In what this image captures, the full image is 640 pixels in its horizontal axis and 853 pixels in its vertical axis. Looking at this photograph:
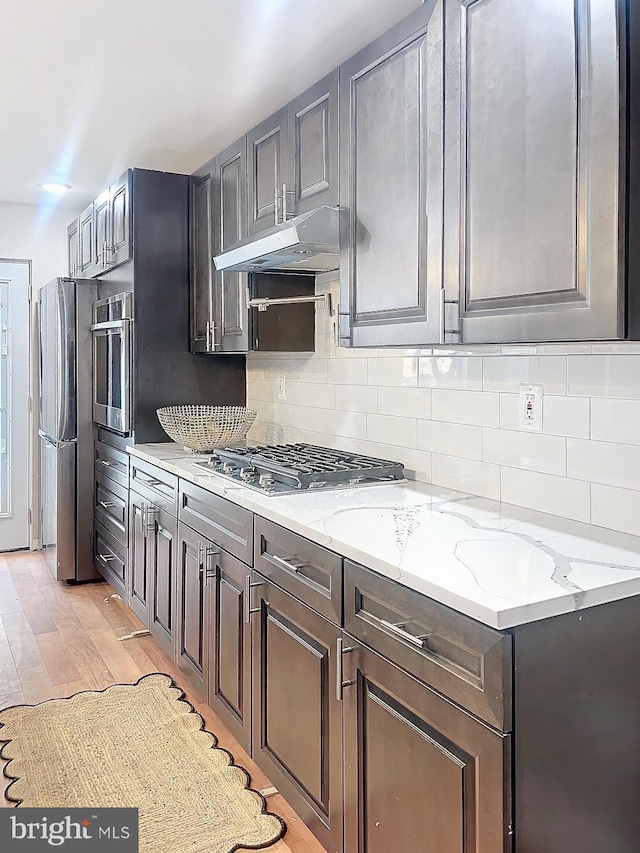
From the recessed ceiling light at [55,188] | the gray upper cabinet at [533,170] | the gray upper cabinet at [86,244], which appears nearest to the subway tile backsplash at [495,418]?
the gray upper cabinet at [533,170]

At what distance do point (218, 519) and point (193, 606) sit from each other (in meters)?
0.48

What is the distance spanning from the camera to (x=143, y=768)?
2.37 m

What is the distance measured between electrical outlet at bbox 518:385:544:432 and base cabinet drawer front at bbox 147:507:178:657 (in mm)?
1530

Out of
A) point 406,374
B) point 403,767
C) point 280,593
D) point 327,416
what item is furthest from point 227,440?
point 403,767

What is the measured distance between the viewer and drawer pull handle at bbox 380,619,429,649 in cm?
142

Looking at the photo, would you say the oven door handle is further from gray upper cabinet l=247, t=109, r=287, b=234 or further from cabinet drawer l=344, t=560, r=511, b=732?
cabinet drawer l=344, t=560, r=511, b=732

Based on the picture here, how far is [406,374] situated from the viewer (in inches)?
104

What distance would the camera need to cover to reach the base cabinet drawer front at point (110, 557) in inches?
151

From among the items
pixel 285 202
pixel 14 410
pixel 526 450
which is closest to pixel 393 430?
pixel 526 450

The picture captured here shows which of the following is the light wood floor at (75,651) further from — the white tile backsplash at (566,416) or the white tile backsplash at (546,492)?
the white tile backsplash at (566,416)

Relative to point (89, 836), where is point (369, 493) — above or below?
above

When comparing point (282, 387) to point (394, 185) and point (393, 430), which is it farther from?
point (394, 185)

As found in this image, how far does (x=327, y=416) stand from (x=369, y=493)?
95 centimetres

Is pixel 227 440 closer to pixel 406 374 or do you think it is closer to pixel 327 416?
pixel 327 416
